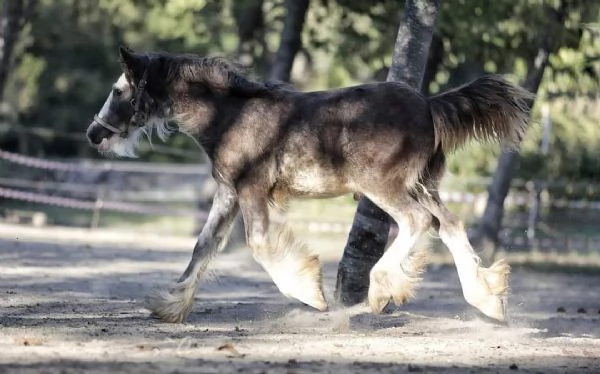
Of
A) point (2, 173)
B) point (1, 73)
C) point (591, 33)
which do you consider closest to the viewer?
point (591, 33)

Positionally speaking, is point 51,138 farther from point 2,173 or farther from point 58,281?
point 58,281

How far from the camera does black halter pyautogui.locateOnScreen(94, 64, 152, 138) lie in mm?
9859

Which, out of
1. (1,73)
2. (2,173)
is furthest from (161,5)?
(2,173)

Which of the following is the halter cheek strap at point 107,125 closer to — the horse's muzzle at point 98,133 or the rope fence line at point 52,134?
the horse's muzzle at point 98,133

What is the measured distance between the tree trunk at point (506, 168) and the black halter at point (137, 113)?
9128 millimetres

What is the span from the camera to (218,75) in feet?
32.1

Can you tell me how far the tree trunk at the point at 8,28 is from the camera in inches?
915

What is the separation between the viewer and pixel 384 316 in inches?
421

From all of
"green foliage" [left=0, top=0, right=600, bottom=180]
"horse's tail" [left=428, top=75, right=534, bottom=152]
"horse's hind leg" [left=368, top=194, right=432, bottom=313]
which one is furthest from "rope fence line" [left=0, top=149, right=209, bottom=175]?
"horse's hind leg" [left=368, top=194, right=432, bottom=313]

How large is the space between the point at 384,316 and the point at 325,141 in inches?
89.7

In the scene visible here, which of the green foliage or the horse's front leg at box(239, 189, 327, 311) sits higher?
the green foliage

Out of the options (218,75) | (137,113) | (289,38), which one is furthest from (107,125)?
(289,38)

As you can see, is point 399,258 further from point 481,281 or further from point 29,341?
point 29,341

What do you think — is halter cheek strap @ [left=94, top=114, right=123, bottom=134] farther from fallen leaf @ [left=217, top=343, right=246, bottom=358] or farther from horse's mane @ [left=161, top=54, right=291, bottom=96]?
fallen leaf @ [left=217, top=343, right=246, bottom=358]
